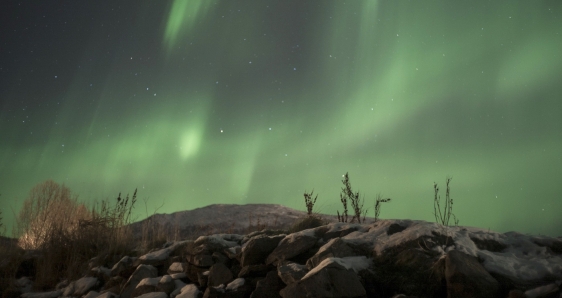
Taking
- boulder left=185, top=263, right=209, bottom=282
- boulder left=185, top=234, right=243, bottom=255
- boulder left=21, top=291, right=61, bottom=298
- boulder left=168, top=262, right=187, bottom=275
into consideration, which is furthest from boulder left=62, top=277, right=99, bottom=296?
boulder left=185, top=263, right=209, bottom=282

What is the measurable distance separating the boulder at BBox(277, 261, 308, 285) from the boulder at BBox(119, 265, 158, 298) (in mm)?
2278

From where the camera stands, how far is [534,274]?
3139 millimetres

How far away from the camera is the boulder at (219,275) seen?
438cm

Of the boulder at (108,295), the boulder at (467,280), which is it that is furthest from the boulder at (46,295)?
the boulder at (467,280)

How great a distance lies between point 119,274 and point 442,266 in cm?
464

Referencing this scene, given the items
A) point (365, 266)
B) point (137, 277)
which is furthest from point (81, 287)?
point (365, 266)

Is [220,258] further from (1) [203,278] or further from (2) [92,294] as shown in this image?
(2) [92,294]

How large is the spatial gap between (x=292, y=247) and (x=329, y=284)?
1.07 meters

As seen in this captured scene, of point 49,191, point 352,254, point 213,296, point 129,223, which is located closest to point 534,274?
point 352,254

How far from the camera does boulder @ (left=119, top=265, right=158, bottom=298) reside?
4.98m

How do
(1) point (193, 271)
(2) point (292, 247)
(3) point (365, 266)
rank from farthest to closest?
1. (1) point (193, 271)
2. (2) point (292, 247)
3. (3) point (365, 266)

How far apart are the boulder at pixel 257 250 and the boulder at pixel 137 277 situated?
1.55 metres

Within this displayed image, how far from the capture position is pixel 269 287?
12.6 feet

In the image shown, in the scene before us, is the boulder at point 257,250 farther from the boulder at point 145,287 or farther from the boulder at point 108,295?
the boulder at point 108,295
